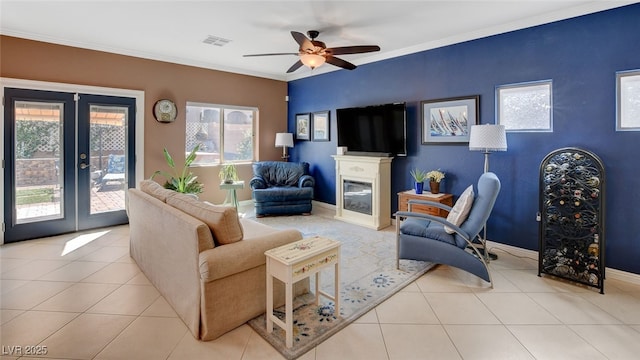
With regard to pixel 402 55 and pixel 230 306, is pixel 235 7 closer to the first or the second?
pixel 402 55

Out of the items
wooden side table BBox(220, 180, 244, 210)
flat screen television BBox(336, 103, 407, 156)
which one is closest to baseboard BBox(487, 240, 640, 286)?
flat screen television BBox(336, 103, 407, 156)

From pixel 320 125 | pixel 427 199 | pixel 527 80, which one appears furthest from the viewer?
pixel 320 125

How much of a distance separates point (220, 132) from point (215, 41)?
2.04 metres

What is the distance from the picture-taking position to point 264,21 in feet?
12.3

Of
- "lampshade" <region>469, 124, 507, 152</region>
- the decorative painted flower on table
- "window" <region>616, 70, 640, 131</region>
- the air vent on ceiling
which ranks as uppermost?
the air vent on ceiling

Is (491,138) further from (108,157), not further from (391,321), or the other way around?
(108,157)

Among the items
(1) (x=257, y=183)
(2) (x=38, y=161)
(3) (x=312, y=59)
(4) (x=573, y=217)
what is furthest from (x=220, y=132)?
(4) (x=573, y=217)

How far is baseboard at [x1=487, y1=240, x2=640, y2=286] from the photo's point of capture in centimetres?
304

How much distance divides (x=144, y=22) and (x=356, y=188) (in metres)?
3.68

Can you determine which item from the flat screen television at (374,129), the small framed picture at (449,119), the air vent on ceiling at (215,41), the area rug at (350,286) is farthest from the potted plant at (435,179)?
the air vent on ceiling at (215,41)

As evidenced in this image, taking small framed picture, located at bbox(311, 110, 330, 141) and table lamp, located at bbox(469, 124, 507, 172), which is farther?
small framed picture, located at bbox(311, 110, 330, 141)

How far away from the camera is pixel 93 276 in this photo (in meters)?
3.16

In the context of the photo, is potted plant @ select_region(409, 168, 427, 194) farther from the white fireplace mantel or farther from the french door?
the french door

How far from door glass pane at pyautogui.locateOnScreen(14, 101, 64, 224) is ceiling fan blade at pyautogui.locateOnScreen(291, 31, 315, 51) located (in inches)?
140
